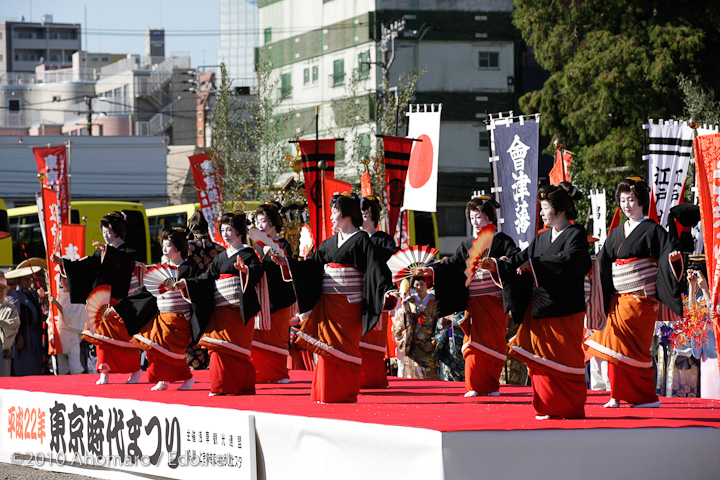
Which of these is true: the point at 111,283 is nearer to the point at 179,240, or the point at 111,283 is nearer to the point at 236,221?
the point at 179,240

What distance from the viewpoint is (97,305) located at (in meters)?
9.43

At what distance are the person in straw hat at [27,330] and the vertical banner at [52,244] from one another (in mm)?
199

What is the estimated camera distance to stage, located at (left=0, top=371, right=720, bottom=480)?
216 inches

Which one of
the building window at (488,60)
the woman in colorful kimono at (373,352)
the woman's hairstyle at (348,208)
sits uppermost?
the building window at (488,60)

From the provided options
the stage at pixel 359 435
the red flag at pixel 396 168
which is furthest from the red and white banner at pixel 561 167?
the stage at pixel 359 435

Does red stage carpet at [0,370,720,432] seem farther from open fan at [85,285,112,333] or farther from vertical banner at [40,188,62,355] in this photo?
vertical banner at [40,188,62,355]

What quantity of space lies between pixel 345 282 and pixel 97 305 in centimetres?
308

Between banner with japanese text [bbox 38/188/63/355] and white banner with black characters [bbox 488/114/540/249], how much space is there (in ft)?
19.6

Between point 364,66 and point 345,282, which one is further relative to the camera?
point 364,66

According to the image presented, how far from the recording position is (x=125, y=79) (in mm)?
52156

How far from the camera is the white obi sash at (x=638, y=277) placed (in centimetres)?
699

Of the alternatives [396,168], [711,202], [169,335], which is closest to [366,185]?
[396,168]

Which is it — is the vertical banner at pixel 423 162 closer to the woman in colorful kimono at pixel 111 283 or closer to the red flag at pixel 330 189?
the red flag at pixel 330 189

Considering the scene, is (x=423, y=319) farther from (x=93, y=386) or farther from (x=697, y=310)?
(x=93, y=386)
